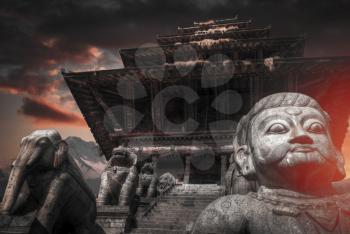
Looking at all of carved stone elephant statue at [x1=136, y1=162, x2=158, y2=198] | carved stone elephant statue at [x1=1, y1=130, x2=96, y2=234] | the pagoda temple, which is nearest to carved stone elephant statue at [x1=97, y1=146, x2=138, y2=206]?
carved stone elephant statue at [x1=136, y1=162, x2=158, y2=198]

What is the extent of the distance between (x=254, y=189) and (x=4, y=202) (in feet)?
11.0

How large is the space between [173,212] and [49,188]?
7.28m

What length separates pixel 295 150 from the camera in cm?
261

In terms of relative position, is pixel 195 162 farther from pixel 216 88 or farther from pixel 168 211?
pixel 168 211

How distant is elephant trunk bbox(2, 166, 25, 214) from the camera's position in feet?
15.3

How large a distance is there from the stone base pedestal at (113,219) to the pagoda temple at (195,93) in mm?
8741

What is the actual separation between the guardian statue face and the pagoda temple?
14.9 meters

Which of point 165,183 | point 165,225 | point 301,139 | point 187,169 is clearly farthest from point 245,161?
point 187,169

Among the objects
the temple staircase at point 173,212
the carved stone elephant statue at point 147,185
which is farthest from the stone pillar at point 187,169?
the carved stone elephant statue at point 147,185

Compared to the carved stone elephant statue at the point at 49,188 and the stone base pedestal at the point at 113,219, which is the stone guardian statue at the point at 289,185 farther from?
the stone base pedestal at the point at 113,219

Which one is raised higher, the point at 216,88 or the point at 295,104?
the point at 216,88

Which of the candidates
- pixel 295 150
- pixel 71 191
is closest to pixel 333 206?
pixel 295 150

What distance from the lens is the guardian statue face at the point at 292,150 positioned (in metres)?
2.59

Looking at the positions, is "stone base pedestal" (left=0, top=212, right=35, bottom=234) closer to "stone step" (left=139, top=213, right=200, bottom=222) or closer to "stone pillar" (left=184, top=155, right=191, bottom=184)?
"stone step" (left=139, top=213, right=200, bottom=222)
